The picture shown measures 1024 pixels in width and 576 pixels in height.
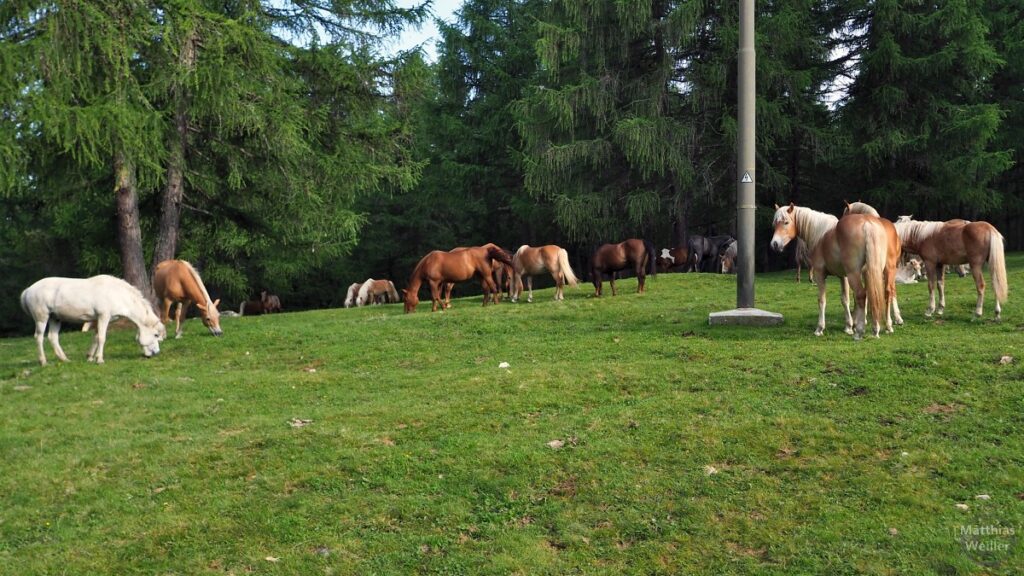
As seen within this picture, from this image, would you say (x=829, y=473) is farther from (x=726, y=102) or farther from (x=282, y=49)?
(x=726, y=102)

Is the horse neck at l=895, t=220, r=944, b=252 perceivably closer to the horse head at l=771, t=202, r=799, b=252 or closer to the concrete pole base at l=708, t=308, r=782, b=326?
the horse head at l=771, t=202, r=799, b=252

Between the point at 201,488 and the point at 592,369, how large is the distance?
16.7 feet

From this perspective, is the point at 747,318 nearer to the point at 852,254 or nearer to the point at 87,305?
the point at 852,254

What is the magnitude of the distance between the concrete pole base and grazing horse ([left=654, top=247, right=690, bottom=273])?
16304 mm

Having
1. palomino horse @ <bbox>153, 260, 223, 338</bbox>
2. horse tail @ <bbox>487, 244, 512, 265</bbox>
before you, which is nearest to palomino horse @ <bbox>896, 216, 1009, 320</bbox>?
horse tail @ <bbox>487, 244, 512, 265</bbox>

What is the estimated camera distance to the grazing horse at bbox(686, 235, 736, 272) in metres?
30.3

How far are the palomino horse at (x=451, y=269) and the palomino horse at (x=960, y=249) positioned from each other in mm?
8997

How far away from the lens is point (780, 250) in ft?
38.8

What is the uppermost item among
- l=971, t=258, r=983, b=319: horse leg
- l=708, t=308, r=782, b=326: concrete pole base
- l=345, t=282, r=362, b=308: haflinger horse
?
l=971, t=258, r=983, b=319: horse leg

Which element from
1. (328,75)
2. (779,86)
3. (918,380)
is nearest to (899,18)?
(779,86)

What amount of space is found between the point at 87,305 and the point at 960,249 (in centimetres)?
1416

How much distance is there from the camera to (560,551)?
5.77 metres

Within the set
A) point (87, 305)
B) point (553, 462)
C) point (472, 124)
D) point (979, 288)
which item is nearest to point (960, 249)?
point (979, 288)

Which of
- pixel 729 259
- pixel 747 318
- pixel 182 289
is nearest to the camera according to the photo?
pixel 747 318
